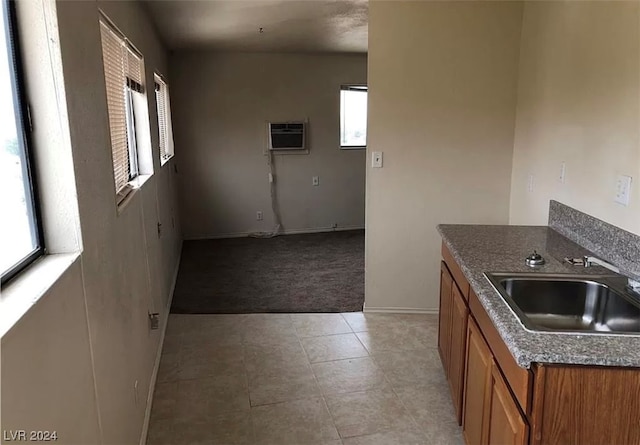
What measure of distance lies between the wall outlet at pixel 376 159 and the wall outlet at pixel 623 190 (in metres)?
1.67

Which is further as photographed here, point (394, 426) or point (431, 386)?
point (431, 386)

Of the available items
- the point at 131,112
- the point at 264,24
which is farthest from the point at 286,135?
the point at 131,112

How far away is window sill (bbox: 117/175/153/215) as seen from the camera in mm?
2245

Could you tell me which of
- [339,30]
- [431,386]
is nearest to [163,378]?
[431,386]

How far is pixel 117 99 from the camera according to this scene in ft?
8.43

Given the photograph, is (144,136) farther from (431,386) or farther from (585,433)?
(585,433)

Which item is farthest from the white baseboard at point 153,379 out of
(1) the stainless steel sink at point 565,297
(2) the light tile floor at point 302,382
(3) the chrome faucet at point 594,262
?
(3) the chrome faucet at point 594,262

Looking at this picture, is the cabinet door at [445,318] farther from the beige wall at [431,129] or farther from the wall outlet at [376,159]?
the wall outlet at [376,159]

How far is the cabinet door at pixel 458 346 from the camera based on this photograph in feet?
7.04

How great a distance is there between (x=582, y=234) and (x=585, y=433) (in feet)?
4.27

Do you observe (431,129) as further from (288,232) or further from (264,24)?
(288,232)

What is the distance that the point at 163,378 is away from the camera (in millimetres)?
2836

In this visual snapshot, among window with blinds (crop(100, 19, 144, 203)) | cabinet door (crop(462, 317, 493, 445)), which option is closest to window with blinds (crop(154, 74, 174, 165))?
window with blinds (crop(100, 19, 144, 203))

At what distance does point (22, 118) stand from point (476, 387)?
176 cm
